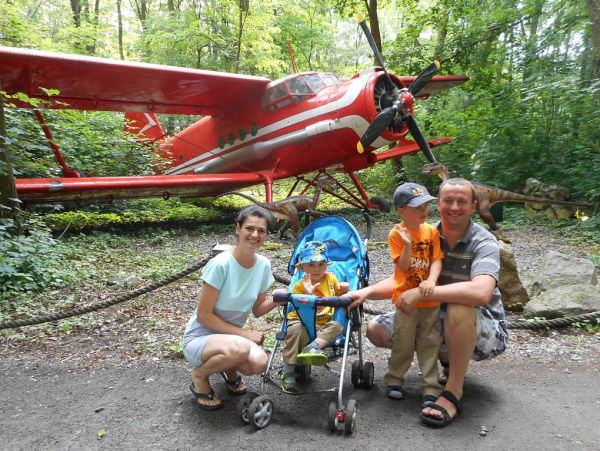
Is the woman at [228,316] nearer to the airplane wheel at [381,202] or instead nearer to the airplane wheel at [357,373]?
the airplane wheel at [357,373]

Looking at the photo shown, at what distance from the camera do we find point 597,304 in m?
3.43

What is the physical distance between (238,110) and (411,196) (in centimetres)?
827

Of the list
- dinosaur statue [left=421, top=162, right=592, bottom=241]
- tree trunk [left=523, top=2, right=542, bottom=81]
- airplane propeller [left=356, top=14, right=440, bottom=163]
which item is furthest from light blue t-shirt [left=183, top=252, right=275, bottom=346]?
tree trunk [left=523, top=2, right=542, bottom=81]

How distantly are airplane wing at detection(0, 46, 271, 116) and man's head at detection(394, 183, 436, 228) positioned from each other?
689 centimetres

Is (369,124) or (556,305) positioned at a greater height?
(369,124)

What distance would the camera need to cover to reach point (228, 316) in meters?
2.30

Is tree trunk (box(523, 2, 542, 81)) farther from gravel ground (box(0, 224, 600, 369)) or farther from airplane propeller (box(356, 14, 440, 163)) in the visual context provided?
gravel ground (box(0, 224, 600, 369))

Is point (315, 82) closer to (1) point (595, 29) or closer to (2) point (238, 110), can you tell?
(2) point (238, 110)

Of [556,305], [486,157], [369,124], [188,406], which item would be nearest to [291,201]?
[369,124]

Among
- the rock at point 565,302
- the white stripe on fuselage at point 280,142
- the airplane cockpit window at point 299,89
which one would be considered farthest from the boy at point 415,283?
the airplane cockpit window at point 299,89

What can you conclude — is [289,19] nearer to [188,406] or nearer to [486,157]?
[486,157]

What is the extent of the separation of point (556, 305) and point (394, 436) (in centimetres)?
237

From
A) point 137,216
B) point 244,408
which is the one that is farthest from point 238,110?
point 244,408

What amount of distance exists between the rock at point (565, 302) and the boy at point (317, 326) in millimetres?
2117
